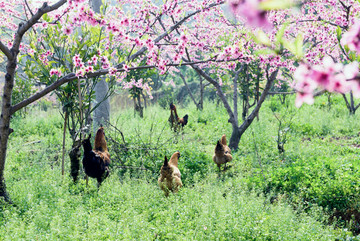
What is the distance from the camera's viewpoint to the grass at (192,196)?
3.53 meters

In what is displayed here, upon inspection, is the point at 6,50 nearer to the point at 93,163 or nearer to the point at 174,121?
the point at 93,163

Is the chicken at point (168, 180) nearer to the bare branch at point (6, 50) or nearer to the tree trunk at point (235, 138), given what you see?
the bare branch at point (6, 50)

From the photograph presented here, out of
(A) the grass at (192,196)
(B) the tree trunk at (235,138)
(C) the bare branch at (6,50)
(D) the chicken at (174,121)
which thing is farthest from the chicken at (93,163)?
(D) the chicken at (174,121)

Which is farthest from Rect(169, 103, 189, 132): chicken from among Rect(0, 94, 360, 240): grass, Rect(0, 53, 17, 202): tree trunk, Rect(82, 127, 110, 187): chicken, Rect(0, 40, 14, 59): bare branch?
Rect(0, 40, 14, 59): bare branch

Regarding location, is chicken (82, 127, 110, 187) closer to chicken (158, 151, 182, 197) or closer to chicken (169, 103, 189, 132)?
chicken (158, 151, 182, 197)

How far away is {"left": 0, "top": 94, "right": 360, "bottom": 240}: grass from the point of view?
11.6 ft

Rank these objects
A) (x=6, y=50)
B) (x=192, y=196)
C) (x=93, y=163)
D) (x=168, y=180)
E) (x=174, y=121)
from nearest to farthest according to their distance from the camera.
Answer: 1. (x=6, y=50)
2. (x=192, y=196)
3. (x=168, y=180)
4. (x=93, y=163)
5. (x=174, y=121)

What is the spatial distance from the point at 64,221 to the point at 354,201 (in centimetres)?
397

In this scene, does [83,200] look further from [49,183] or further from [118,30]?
[118,30]

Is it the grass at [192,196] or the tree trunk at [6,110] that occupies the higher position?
the tree trunk at [6,110]

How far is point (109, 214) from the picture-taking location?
4219mm

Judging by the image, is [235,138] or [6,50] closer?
[6,50]

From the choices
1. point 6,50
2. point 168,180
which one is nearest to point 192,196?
point 168,180

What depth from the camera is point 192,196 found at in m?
4.49
